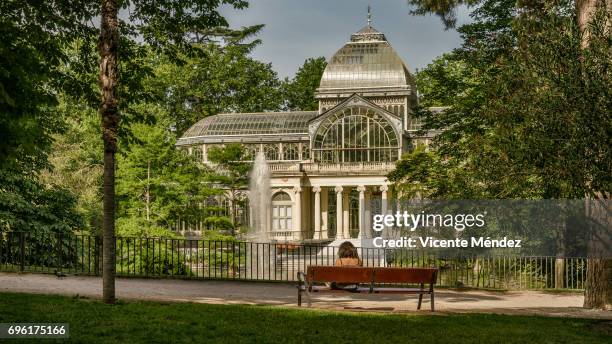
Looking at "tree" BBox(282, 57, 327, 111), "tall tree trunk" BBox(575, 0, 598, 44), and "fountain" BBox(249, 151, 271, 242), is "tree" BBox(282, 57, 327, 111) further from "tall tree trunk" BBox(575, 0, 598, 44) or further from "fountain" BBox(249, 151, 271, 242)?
"tall tree trunk" BBox(575, 0, 598, 44)

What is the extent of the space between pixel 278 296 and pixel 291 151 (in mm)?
31995

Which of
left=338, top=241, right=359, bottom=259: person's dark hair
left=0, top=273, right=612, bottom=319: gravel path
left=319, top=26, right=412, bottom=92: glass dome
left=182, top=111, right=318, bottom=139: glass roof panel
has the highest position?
left=319, top=26, right=412, bottom=92: glass dome

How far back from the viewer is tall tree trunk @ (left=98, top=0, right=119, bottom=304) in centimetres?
1251

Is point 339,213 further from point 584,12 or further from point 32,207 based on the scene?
point 584,12

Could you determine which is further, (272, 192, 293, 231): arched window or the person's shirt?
(272, 192, 293, 231): arched window

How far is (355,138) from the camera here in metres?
45.2

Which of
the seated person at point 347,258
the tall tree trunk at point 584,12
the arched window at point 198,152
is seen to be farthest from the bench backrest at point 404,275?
the arched window at point 198,152

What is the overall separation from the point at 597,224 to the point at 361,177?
31193 mm

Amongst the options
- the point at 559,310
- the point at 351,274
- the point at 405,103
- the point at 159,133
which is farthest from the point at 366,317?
the point at 405,103

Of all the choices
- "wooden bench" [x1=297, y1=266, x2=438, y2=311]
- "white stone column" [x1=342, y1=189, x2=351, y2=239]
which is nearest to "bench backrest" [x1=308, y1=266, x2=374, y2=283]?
"wooden bench" [x1=297, y1=266, x2=438, y2=311]

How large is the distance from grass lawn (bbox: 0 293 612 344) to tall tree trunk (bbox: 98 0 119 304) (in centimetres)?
56

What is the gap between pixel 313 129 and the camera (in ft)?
150

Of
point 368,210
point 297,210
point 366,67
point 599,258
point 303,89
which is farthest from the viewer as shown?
point 303,89

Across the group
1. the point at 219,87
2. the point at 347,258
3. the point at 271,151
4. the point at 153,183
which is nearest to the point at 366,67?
the point at 271,151
